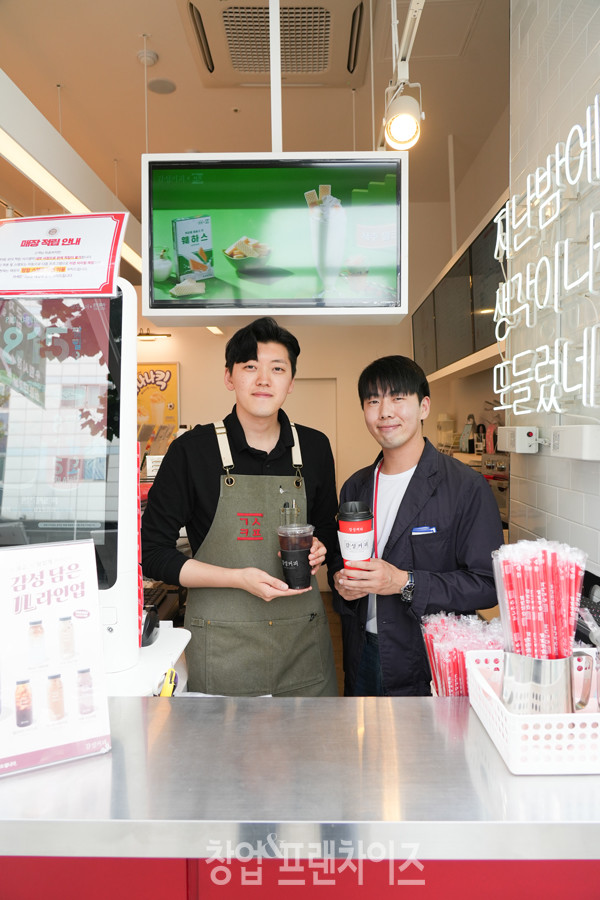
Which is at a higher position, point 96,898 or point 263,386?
point 263,386

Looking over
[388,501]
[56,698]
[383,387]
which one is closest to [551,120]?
[383,387]

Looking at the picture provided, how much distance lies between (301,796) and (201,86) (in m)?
4.69

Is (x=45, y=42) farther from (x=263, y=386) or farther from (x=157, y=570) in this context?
(x=157, y=570)

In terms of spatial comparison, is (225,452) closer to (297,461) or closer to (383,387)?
(297,461)

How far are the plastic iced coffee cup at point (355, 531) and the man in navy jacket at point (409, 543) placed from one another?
6.7 inches

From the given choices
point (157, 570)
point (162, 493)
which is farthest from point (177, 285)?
point (157, 570)

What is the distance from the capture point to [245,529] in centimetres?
182

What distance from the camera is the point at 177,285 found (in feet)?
6.43

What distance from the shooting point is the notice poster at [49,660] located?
85 centimetres

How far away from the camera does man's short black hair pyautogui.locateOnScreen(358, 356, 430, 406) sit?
6.07 ft

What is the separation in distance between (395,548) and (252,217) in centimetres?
121

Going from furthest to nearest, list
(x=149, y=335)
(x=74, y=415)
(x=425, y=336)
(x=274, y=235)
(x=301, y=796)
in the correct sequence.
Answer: (x=149, y=335) < (x=425, y=336) < (x=274, y=235) < (x=74, y=415) < (x=301, y=796)

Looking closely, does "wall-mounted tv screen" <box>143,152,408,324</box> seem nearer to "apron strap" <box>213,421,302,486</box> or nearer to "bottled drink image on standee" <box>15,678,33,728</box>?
"apron strap" <box>213,421,302,486</box>

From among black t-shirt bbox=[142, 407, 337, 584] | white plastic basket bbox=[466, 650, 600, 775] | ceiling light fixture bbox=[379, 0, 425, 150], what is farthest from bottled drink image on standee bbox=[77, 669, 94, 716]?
ceiling light fixture bbox=[379, 0, 425, 150]
